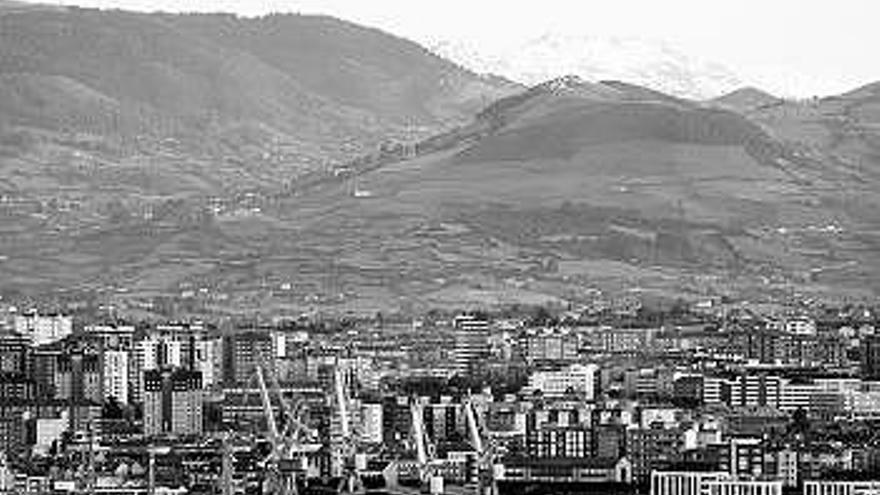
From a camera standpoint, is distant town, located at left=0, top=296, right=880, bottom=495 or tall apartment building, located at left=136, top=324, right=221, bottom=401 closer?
distant town, located at left=0, top=296, right=880, bottom=495

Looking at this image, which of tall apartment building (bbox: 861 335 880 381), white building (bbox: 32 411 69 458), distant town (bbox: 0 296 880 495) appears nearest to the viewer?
distant town (bbox: 0 296 880 495)

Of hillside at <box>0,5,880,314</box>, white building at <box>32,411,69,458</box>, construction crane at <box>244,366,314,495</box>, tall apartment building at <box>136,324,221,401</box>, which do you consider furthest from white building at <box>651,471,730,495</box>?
hillside at <box>0,5,880,314</box>

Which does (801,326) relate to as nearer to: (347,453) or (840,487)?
(347,453)

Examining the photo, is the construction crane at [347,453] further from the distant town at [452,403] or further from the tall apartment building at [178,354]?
the tall apartment building at [178,354]

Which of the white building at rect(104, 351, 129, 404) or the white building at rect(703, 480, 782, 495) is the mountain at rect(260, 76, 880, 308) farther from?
the white building at rect(703, 480, 782, 495)

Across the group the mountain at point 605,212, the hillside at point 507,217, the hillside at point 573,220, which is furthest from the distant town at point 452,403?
the hillside at point 507,217

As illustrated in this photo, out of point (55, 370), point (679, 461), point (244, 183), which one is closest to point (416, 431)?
point (679, 461)

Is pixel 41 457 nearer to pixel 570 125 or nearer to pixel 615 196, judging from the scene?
pixel 615 196
